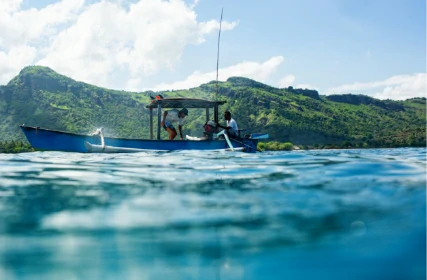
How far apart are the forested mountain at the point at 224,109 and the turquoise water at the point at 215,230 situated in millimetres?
69604

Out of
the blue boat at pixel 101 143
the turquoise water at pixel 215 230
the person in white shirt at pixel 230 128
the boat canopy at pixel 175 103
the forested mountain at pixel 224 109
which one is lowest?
the turquoise water at pixel 215 230

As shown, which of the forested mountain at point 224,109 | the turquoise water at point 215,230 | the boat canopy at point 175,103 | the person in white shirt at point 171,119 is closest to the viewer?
the turquoise water at point 215,230

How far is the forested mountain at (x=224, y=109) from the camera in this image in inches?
3305

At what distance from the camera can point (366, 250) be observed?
3.70m

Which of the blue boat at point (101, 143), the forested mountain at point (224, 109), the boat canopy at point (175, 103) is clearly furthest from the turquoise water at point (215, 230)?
the forested mountain at point (224, 109)

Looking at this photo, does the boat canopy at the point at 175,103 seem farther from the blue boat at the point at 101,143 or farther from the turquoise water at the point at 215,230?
the turquoise water at the point at 215,230

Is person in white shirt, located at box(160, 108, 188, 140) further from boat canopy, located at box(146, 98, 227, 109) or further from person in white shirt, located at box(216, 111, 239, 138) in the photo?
person in white shirt, located at box(216, 111, 239, 138)

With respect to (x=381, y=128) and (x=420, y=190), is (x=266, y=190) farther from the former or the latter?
(x=381, y=128)

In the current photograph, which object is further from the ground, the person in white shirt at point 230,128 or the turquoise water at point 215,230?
the person in white shirt at point 230,128

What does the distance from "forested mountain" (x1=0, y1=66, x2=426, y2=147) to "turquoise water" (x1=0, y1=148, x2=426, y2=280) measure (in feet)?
228

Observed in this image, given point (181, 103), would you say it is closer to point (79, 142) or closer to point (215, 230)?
point (79, 142)

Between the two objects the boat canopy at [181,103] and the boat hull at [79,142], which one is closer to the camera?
the boat hull at [79,142]

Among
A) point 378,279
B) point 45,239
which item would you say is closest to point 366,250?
point 378,279

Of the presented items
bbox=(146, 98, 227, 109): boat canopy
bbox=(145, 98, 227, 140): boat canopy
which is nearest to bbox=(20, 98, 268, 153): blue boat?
bbox=(145, 98, 227, 140): boat canopy
